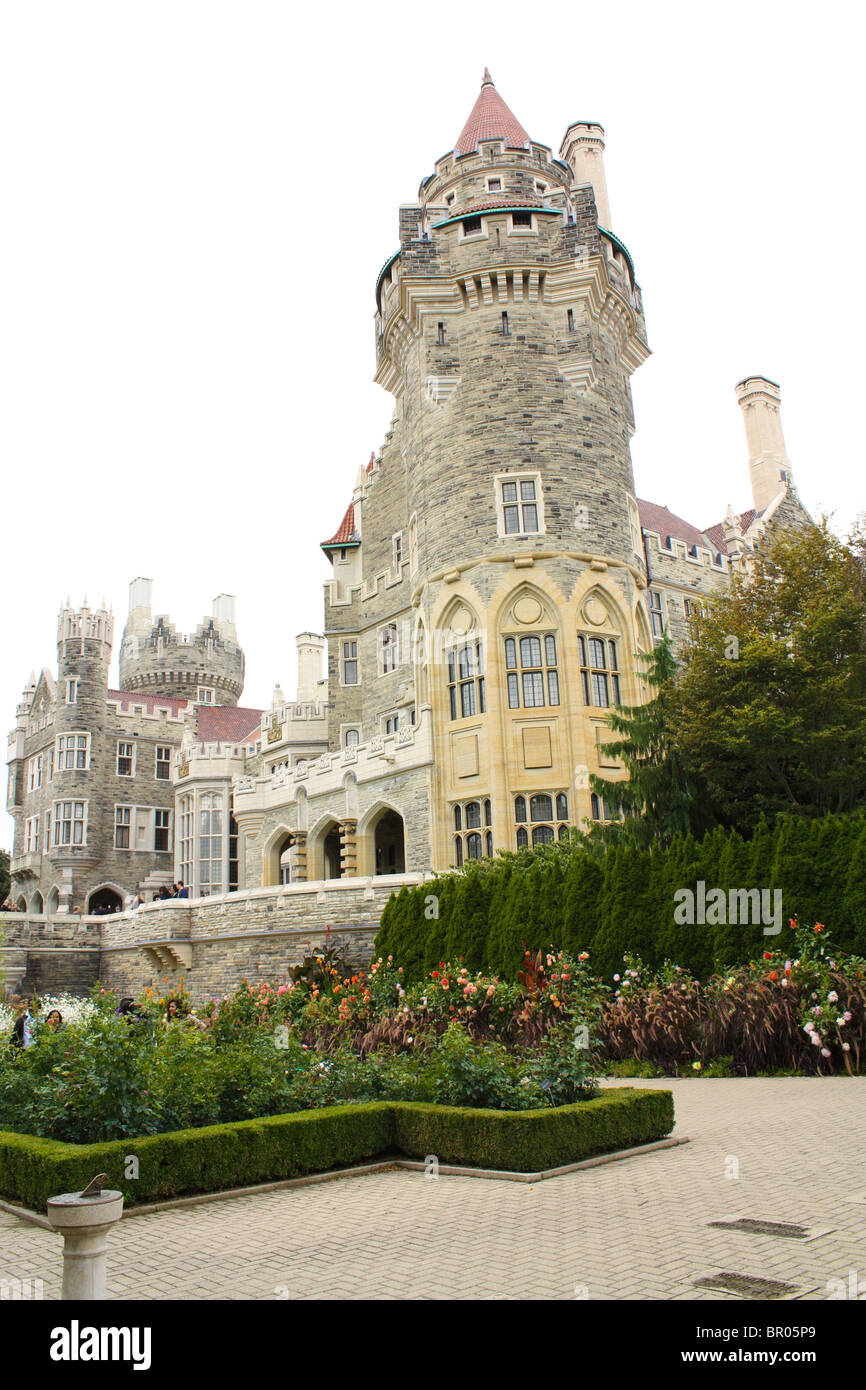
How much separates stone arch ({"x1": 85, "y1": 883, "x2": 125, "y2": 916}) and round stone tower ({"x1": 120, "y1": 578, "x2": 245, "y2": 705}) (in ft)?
42.0

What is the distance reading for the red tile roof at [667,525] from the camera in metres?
41.0

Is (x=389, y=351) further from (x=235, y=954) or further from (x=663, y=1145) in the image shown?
(x=663, y=1145)

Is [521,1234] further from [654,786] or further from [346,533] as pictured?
[346,533]

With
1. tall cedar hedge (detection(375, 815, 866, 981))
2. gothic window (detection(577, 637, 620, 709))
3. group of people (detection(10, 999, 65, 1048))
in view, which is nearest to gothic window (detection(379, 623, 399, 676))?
gothic window (detection(577, 637, 620, 709))

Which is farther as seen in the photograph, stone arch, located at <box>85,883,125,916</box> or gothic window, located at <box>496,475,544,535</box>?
stone arch, located at <box>85,883,125,916</box>

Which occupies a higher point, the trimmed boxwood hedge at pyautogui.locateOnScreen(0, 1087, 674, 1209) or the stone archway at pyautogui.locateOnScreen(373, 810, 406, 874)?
the stone archway at pyautogui.locateOnScreen(373, 810, 406, 874)

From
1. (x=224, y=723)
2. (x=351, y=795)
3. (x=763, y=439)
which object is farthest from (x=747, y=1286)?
(x=224, y=723)

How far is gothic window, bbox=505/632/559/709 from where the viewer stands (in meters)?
26.7

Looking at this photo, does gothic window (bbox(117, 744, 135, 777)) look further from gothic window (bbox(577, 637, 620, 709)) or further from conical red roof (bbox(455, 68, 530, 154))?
conical red roof (bbox(455, 68, 530, 154))

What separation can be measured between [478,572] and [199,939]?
43.3 feet

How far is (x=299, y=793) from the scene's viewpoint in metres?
33.2

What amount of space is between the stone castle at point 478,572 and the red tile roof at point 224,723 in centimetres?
1226

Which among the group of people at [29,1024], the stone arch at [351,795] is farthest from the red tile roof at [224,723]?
the group of people at [29,1024]

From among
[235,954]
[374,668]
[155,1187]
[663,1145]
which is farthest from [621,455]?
[155,1187]
